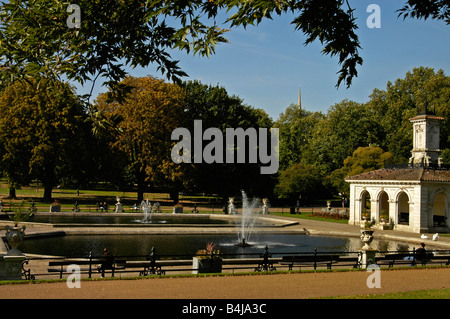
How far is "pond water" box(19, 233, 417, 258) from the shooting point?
85.0ft

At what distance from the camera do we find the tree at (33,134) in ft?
172

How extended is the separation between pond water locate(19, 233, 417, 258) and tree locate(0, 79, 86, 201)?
24992mm

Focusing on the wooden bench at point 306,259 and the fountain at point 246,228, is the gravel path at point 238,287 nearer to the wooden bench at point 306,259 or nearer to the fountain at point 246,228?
the wooden bench at point 306,259

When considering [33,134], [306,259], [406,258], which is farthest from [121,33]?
[33,134]

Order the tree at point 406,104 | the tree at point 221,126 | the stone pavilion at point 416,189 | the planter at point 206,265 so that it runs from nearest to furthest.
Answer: the planter at point 206,265, the stone pavilion at point 416,189, the tree at point 221,126, the tree at point 406,104

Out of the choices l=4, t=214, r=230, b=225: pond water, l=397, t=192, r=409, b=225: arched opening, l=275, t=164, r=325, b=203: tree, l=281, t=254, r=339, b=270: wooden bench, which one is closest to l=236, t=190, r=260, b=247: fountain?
l=4, t=214, r=230, b=225: pond water

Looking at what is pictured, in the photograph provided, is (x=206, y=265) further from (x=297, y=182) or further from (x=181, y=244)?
(x=297, y=182)

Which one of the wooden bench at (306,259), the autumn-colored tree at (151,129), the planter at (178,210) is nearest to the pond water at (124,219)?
the planter at (178,210)

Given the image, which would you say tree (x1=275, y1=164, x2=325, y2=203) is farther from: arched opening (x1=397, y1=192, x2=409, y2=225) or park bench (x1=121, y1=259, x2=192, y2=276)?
park bench (x1=121, y1=259, x2=192, y2=276)

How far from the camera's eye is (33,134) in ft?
174

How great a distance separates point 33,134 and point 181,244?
3121 cm

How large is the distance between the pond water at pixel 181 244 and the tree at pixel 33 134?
82.0ft
